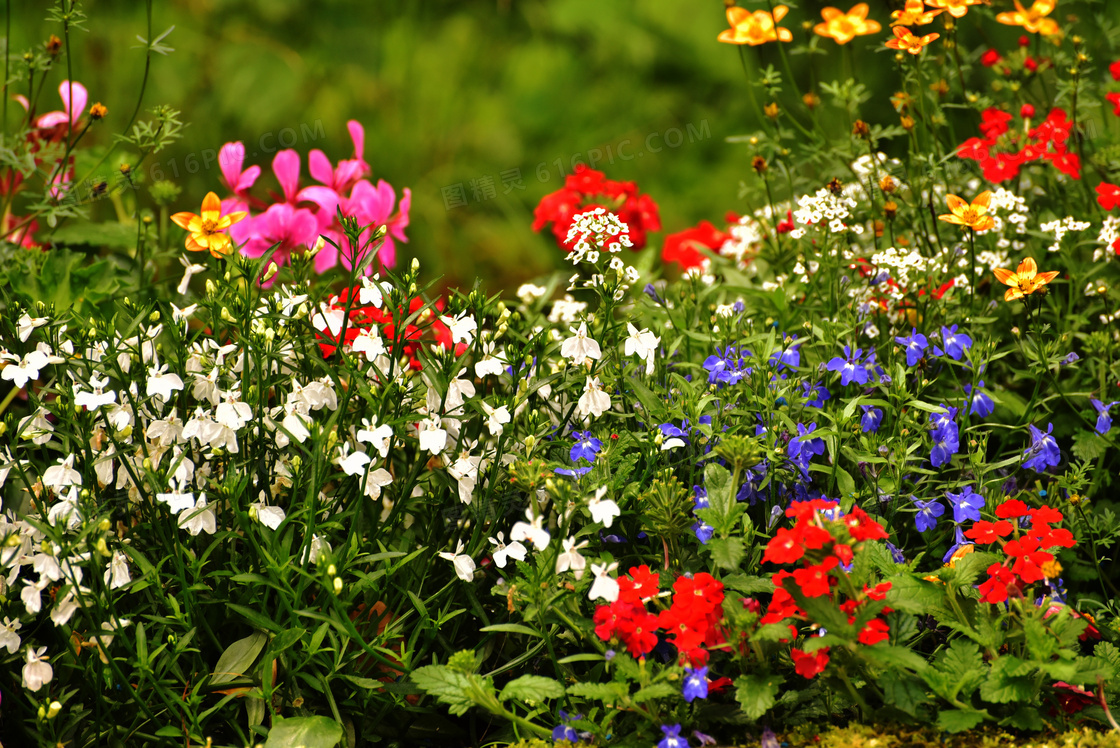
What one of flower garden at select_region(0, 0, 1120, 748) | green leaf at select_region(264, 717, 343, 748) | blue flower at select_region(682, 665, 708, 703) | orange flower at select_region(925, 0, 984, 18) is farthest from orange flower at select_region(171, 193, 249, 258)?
orange flower at select_region(925, 0, 984, 18)

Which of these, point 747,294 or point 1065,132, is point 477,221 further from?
point 1065,132

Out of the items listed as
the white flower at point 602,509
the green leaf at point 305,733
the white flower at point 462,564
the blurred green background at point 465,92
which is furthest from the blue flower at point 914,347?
the blurred green background at point 465,92

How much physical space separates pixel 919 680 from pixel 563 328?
1224mm

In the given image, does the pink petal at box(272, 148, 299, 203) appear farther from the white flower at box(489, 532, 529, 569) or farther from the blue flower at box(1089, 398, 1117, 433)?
the blue flower at box(1089, 398, 1117, 433)

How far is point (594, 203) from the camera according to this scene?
8.41 feet

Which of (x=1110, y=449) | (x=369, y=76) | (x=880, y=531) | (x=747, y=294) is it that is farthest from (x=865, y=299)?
(x=369, y=76)

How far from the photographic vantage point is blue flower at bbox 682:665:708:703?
1.21m

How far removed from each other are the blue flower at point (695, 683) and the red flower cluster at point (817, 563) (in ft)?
0.35

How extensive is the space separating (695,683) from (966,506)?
0.56m

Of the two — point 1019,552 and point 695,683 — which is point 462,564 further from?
point 1019,552

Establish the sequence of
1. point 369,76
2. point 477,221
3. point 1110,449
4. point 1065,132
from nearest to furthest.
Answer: point 1110,449
point 1065,132
point 477,221
point 369,76

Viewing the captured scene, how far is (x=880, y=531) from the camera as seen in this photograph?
3.95 feet

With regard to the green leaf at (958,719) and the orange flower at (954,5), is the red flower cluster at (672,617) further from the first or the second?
the orange flower at (954,5)

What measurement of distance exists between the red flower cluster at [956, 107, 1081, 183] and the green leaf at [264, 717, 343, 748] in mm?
1676
